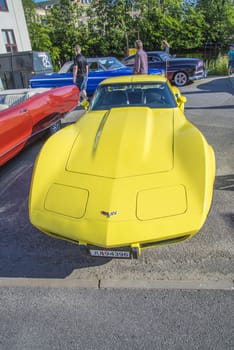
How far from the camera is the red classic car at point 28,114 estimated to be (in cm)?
429

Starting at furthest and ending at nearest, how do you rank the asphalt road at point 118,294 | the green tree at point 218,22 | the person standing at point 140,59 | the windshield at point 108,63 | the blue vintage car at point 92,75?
the green tree at point 218,22
the windshield at point 108,63
the blue vintage car at point 92,75
the person standing at point 140,59
the asphalt road at point 118,294

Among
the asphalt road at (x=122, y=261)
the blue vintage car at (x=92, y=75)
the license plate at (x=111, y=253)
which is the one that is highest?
the blue vintage car at (x=92, y=75)

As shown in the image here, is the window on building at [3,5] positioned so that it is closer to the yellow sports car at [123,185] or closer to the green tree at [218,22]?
the green tree at [218,22]

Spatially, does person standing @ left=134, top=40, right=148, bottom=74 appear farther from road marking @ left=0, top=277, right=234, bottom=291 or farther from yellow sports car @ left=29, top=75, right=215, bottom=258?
road marking @ left=0, top=277, right=234, bottom=291

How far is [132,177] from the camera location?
2.39m

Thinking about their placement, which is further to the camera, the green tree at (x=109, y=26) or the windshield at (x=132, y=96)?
the green tree at (x=109, y=26)

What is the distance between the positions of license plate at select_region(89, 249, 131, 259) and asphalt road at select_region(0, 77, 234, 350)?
1.14ft

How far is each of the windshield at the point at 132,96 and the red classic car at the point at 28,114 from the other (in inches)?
53.5

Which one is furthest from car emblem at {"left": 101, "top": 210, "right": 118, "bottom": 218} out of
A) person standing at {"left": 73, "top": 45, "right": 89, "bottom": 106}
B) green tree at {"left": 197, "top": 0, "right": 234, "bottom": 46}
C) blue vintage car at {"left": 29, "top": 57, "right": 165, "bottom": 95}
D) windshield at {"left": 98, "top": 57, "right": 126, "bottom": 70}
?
green tree at {"left": 197, "top": 0, "right": 234, "bottom": 46}

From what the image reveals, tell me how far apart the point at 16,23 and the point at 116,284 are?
21.1 meters

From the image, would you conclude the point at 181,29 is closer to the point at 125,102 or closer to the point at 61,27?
the point at 61,27

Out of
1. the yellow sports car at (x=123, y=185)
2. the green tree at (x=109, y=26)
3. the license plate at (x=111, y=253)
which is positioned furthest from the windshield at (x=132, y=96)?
the green tree at (x=109, y=26)

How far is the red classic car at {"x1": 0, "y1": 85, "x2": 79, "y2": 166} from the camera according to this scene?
4.29 m

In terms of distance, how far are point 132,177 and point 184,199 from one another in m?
0.47
